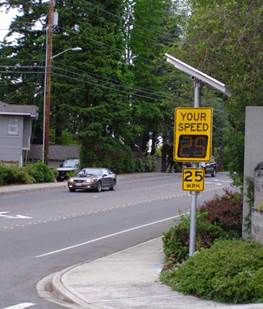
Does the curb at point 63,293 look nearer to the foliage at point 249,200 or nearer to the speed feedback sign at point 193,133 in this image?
the speed feedback sign at point 193,133

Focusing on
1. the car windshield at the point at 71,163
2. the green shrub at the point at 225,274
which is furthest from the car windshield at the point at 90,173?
the green shrub at the point at 225,274

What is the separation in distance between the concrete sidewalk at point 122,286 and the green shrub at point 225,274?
0.19 meters

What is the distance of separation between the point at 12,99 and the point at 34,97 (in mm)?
2063

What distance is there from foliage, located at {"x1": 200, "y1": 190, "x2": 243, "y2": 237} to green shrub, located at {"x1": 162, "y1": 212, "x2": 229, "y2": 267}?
1.17ft

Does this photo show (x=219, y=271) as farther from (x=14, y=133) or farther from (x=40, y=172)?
(x=14, y=133)

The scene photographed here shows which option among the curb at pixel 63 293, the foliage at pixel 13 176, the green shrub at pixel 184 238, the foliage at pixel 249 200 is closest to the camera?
the curb at pixel 63 293

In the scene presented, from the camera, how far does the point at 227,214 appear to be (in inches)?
608

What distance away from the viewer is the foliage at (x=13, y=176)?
133 feet

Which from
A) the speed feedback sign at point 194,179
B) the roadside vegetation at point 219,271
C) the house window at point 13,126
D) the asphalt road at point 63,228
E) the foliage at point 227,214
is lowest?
the asphalt road at point 63,228

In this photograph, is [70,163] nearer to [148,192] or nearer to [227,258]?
[148,192]

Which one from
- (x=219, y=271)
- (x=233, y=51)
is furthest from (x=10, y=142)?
(x=219, y=271)

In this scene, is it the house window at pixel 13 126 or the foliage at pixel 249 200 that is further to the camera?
the house window at pixel 13 126

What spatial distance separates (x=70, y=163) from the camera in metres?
52.8

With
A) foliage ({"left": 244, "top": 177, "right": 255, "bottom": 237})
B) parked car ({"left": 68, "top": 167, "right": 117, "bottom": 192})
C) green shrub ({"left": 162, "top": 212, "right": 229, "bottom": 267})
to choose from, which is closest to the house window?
parked car ({"left": 68, "top": 167, "right": 117, "bottom": 192})
